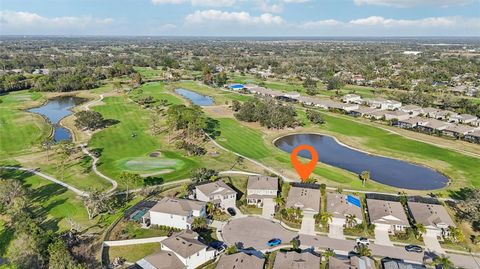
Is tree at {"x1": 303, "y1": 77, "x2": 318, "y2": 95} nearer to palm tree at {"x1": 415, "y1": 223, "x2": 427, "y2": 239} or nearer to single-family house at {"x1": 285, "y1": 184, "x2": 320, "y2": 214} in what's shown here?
A: single-family house at {"x1": 285, "y1": 184, "x2": 320, "y2": 214}

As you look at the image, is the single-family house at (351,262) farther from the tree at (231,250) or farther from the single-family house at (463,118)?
the single-family house at (463,118)

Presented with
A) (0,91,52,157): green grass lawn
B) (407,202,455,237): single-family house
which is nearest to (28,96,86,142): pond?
(0,91,52,157): green grass lawn

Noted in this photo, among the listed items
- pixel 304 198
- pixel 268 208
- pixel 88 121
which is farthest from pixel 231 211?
pixel 88 121

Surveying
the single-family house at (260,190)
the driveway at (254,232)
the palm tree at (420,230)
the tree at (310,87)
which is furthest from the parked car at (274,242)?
the tree at (310,87)

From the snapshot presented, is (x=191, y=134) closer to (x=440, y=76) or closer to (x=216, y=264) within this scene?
(x=216, y=264)

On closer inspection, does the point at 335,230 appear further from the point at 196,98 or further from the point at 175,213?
the point at 196,98
